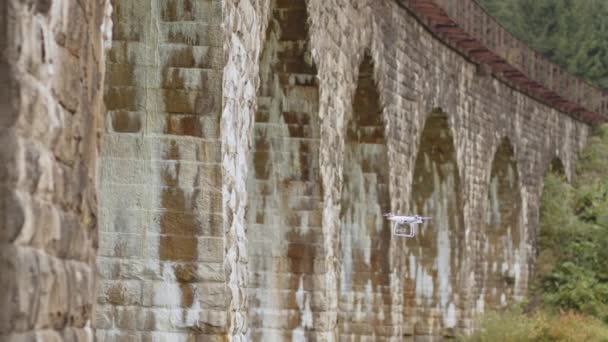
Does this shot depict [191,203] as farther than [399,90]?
No

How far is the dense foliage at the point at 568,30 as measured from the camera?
4441 cm

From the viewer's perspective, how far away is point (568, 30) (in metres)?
44.8

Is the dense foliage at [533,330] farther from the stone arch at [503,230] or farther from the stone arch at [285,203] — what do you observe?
the stone arch at [285,203]

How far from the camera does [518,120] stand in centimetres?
2738

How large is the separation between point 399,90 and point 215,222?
8914mm

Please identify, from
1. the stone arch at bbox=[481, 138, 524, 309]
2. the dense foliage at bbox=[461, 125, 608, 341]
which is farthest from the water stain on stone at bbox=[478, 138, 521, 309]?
the dense foliage at bbox=[461, 125, 608, 341]

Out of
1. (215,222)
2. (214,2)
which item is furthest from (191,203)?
(214,2)

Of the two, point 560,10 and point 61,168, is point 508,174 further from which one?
point 61,168

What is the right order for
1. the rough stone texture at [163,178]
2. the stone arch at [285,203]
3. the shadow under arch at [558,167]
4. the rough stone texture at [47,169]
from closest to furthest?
the rough stone texture at [47,169] < the rough stone texture at [163,178] < the stone arch at [285,203] < the shadow under arch at [558,167]

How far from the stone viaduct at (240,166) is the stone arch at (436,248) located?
27 millimetres

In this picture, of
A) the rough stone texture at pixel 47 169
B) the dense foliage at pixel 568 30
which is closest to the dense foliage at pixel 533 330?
the rough stone texture at pixel 47 169

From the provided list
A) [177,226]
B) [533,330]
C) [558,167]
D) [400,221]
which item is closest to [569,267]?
[558,167]

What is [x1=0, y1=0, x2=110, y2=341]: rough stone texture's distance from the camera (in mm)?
3396

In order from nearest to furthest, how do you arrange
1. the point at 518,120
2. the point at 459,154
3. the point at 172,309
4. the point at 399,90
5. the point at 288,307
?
the point at 172,309 → the point at 288,307 → the point at 399,90 → the point at 459,154 → the point at 518,120
